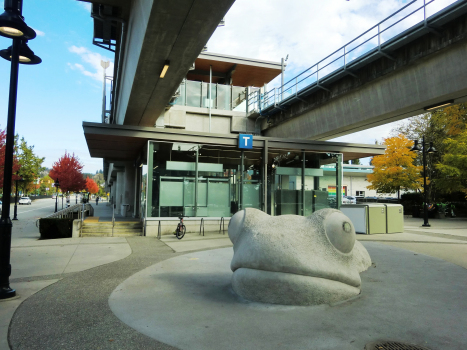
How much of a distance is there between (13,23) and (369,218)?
14.4m

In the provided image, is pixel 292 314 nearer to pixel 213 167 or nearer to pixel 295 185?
pixel 213 167

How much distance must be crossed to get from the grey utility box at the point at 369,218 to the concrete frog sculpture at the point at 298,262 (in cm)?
1079

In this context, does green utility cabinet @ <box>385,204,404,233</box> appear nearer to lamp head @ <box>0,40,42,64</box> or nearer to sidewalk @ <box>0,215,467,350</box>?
sidewalk @ <box>0,215,467,350</box>

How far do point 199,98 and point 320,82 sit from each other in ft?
35.2

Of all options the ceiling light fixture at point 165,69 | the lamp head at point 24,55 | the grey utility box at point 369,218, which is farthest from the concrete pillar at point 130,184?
the lamp head at point 24,55

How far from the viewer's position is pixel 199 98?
25047 millimetres

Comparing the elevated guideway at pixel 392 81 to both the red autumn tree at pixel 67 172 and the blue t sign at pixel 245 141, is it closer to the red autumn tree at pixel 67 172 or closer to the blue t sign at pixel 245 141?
the blue t sign at pixel 245 141

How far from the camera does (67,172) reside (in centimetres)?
4384

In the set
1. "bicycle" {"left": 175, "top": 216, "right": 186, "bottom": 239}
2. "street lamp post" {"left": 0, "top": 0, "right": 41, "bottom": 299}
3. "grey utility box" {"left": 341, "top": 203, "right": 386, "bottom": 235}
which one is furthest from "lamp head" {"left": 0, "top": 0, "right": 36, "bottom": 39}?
"grey utility box" {"left": 341, "top": 203, "right": 386, "bottom": 235}

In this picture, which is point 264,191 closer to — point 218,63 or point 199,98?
point 199,98

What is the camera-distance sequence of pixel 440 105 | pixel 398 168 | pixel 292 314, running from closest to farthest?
pixel 292 314 → pixel 440 105 → pixel 398 168

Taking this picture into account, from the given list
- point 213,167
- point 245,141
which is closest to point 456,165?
point 245,141

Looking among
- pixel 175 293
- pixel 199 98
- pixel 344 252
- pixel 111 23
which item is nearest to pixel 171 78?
pixel 111 23

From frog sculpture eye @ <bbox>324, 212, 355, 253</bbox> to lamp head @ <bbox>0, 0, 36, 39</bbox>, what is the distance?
587 centimetres
